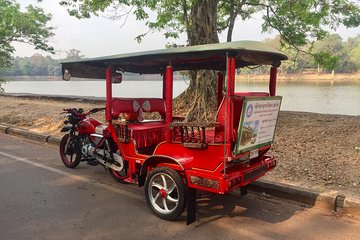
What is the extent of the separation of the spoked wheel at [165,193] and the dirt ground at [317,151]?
1738 mm

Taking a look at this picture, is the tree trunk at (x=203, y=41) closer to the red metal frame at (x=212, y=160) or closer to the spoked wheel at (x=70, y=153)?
the spoked wheel at (x=70, y=153)

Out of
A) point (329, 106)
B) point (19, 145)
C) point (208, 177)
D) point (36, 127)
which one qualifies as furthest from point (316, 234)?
point (329, 106)

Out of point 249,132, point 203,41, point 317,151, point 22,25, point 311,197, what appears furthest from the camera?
point 22,25

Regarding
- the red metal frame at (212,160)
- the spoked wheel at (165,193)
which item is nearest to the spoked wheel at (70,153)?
the red metal frame at (212,160)

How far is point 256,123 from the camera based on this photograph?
152 inches

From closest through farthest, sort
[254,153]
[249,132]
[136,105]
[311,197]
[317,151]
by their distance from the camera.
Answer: [249,132], [254,153], [311,197], [136,105], [317,151]

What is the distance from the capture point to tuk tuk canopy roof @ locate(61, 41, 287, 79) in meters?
3.61

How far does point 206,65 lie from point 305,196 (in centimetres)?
225

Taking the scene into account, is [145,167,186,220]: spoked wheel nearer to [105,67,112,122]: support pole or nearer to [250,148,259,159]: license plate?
[250,148,259,159]: license plate

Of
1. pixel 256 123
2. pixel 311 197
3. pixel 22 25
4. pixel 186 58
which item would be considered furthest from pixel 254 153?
pixel 22 25

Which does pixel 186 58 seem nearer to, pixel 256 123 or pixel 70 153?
pixel 256 123

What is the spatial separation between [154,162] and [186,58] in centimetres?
129

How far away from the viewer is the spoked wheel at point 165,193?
3.87m

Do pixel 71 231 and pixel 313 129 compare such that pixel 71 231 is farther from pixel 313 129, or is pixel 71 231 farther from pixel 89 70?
pixel 313 129
